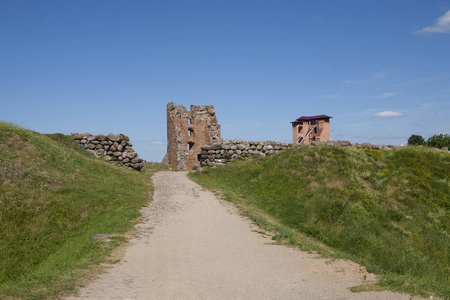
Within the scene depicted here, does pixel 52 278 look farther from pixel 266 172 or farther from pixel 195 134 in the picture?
pixel 195 134

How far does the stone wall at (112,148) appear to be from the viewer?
24.8m

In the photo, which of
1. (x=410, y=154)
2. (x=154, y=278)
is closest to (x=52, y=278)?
(x=154, y=278)

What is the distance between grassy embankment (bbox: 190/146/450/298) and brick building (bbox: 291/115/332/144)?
22771mm

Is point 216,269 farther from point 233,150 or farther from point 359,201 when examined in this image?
point 233,150

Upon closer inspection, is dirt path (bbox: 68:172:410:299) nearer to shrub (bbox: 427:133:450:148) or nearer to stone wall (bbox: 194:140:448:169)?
stone wall (bbox: 194:140:448:169)

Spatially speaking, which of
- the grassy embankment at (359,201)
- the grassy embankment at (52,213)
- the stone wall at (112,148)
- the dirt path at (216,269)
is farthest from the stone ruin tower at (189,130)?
the dirt path at (216,269)

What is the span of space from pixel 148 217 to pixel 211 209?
282 centimetres

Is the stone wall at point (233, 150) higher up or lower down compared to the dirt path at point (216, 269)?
higher up

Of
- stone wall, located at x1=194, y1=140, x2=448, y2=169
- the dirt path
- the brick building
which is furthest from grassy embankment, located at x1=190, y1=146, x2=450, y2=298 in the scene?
the brick building

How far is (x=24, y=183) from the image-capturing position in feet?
46.0

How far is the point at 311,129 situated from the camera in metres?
46.9

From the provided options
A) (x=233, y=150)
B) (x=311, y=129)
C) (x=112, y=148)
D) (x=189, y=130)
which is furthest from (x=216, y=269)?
(x=311, y=129)

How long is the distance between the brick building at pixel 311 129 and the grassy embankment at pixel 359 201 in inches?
896

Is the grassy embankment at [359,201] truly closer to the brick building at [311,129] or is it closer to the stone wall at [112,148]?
the stone wall at [112,148]
